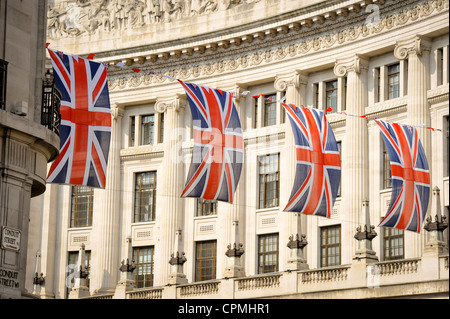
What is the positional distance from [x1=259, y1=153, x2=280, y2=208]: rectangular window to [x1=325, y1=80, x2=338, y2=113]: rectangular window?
375cm

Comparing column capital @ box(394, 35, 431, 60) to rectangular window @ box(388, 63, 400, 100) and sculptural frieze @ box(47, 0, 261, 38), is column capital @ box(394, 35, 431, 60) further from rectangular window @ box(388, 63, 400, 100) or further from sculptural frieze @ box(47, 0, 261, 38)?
sculptural frieze @ box(47, 0, 261, 38)

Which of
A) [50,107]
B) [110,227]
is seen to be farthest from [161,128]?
[50,107]

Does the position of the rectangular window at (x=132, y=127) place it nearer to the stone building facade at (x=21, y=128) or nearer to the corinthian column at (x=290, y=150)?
the corinthian column at (x=290, y=150)

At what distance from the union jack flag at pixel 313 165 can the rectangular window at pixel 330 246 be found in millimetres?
8154

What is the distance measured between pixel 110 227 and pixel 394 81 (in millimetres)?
18157

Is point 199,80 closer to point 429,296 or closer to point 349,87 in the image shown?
point 349,87

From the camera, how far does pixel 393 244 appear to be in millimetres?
48688

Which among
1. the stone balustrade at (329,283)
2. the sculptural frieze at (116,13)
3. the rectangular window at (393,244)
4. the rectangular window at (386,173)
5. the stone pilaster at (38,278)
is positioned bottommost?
the stone balustrade at (329,283)

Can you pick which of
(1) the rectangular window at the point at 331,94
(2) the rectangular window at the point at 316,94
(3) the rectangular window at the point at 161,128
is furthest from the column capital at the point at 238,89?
(3) the rectangular window at the point at 161,128

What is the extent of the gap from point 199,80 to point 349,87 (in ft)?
32.2

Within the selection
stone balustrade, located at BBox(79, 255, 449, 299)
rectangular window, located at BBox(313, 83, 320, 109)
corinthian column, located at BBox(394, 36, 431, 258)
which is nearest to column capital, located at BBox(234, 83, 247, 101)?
rectangular window, located at BBox(313, 83, 320, 109)

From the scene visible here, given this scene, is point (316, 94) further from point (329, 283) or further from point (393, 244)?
point (329, 283)

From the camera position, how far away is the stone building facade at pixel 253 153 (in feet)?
155

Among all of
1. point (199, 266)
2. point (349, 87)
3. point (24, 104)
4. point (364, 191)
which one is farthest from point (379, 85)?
point (24, 104)
